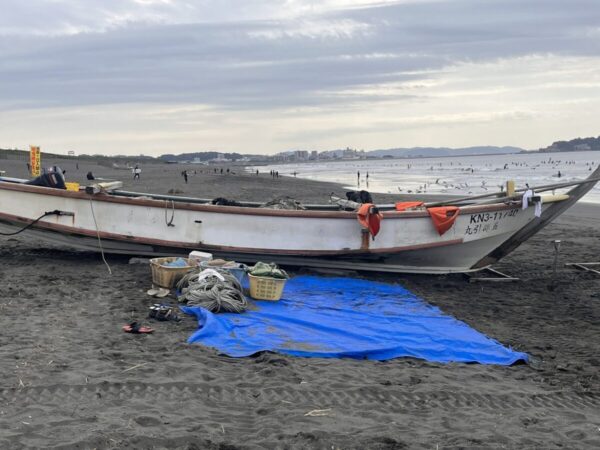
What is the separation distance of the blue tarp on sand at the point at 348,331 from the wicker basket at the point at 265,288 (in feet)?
0.36

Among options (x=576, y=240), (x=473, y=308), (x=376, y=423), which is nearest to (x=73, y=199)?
(x=473, y=308)

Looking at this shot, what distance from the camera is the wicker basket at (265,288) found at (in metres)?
7.16

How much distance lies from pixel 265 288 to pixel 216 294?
2.71 ft

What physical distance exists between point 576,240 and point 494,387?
32.5ft

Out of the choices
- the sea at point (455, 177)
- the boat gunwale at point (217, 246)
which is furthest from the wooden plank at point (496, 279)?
the sea at point (455, 177)

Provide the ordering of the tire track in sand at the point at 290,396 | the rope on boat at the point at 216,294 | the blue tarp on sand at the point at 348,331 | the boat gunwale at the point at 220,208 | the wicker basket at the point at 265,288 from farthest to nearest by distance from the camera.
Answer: the boat gunwale at the point at 220,208, the wicker basket at the point at 265,288, the rope on boat at the point at 216,294, the blue tarp on sand at the point at 348,331, the tire track in sand at the point at 290,396

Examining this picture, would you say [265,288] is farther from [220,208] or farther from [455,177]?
[455,177]

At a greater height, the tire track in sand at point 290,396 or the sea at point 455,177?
the sea at point 455,177

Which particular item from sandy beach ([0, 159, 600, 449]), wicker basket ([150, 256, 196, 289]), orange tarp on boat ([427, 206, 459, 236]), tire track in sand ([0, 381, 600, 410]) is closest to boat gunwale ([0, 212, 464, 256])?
orange tarp on boat ([427, 206, 459, 236])

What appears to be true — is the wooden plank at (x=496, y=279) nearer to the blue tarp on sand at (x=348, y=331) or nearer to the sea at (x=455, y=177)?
the blue tarp on sand at (x=348, y=331)

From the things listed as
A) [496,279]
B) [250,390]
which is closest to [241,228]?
[496,279]

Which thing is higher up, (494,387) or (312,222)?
(312,222)

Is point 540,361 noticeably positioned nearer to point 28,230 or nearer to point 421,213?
point 421,213

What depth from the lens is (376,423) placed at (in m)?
3.87
